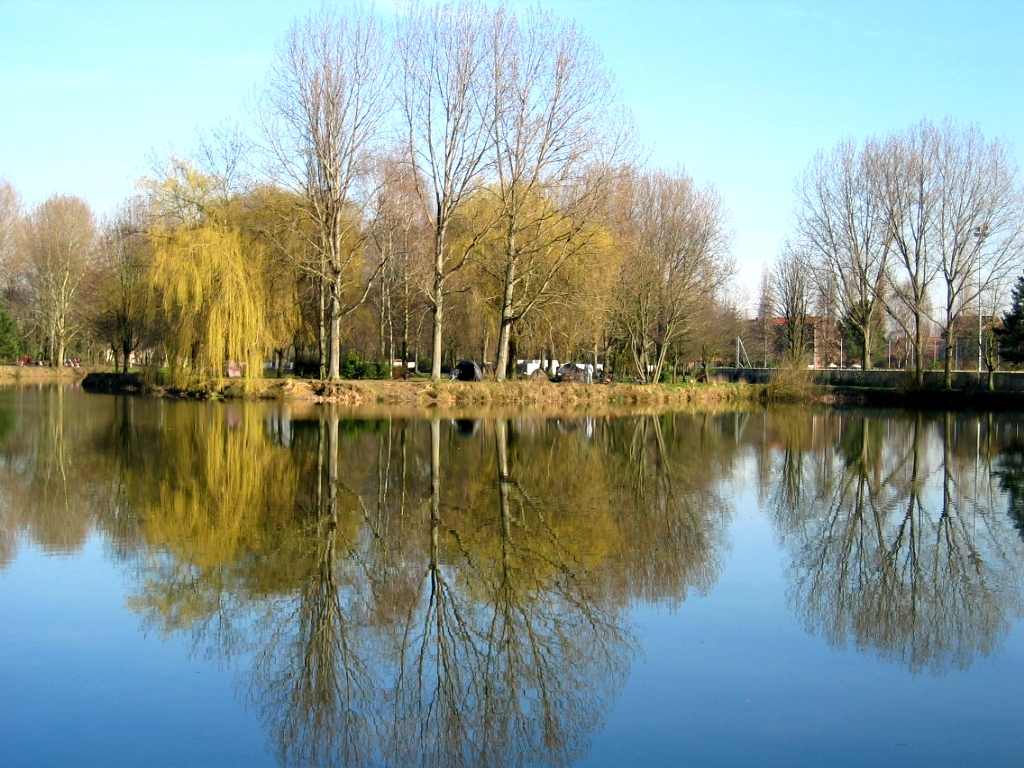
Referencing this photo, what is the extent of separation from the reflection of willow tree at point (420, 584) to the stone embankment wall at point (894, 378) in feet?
111

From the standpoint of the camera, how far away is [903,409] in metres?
Answer: 42.3

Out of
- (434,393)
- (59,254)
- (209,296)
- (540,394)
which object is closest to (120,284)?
(59,254)

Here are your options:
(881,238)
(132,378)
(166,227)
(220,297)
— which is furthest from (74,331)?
(881,238)

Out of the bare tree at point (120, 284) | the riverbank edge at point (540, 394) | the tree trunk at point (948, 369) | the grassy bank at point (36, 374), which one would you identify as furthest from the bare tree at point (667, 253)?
the grassy bank at point (36, 374)

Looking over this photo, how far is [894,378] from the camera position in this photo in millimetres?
50281

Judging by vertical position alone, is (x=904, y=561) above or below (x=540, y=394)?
below

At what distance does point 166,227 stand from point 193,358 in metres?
5.87

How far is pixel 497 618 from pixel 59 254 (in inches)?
2318

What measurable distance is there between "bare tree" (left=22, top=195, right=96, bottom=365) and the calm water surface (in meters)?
48.4

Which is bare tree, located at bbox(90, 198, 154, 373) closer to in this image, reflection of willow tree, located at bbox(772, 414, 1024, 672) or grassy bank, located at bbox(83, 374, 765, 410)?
grassy bank, located at bbox(83, 374, 765, 410)

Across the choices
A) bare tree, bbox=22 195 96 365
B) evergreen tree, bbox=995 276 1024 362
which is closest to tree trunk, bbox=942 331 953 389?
evergreen tree, bbox=995 276 1024 362

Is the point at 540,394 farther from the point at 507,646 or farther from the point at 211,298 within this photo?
the point at 507,646

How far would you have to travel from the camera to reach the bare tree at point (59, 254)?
5788cm

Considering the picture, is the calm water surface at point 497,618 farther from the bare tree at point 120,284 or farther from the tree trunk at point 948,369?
the bare tree at point 120,284
